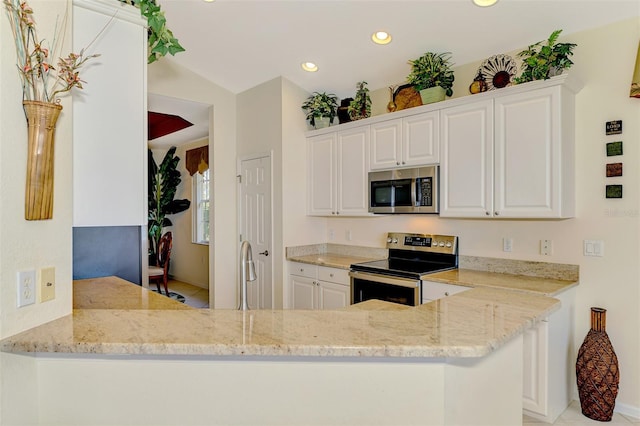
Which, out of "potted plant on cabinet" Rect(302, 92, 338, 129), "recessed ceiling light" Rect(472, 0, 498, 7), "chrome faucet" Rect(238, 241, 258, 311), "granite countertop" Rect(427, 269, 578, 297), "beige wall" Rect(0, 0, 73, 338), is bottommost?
"granite countertop" Rect(427, 269, 578, 297)

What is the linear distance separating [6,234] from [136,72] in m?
0.81

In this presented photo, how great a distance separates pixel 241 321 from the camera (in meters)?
1.25

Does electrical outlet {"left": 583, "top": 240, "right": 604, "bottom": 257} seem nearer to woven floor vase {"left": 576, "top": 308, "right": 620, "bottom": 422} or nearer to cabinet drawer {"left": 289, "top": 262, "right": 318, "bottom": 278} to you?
woven floor vase {"left": 576, "top": 308, "right": 620, "bottom": 422}

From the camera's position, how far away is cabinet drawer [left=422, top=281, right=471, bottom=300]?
281 cm

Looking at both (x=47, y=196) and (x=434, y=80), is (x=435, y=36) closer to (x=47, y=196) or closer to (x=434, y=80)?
(x=434, y=80)

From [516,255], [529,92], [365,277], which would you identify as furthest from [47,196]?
[516,255]

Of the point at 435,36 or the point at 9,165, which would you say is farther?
the point at 435,36

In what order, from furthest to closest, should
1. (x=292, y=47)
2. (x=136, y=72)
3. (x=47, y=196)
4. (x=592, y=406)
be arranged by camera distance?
(x=292, y=47) < (x=592, y=406) < (x=136, y=72) < (x=47, y=196)

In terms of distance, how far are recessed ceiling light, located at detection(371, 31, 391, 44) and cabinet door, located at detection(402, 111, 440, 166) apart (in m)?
0.69

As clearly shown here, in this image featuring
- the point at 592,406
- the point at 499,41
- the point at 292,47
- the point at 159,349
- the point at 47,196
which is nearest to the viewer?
the point at 159,349

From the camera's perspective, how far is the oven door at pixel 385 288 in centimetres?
300

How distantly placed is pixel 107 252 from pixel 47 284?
2.29 meters

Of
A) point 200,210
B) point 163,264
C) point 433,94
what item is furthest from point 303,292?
point 200,210

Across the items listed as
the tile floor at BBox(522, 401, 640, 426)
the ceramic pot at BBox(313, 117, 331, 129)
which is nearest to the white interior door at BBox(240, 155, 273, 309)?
the ceramic pot at BBox(313, 117, 331, 129)
